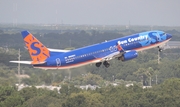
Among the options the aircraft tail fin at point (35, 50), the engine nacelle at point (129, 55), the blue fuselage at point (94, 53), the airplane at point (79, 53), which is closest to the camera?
the aircraft tail fin at point (35, 50)

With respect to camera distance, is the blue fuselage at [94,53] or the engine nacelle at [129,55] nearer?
the blue fuselage at [94,53]

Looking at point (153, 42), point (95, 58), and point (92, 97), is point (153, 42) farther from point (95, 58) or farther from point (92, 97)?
point (92, 97)

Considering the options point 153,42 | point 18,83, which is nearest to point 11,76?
point 18,83

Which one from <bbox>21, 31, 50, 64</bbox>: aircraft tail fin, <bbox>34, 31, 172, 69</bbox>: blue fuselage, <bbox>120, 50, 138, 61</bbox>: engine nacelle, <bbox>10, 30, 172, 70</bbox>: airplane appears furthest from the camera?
<bbox>120, 50, 138, 61</bbox>: engine nacelle

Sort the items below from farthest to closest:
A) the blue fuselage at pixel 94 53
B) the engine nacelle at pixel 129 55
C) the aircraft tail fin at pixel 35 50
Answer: the engine nacelle at pixel 129 55 < the blue fuselage at pixel 94 53 < the aircraft tail fin at pixel 35 50

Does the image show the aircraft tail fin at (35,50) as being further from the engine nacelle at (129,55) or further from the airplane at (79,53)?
the engine nacelle at (129,55)

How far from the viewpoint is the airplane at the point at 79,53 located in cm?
12025

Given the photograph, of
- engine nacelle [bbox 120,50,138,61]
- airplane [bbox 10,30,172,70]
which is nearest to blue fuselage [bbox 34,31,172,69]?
airplane [bbox 10,30,172,70]

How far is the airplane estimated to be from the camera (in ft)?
395

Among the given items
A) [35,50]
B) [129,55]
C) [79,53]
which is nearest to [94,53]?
[79,53]

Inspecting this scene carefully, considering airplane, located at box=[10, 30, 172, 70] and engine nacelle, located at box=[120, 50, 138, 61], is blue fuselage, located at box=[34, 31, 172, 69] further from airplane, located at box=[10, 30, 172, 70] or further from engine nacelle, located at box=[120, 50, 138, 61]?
engine nacelle, located at box=[120, 50, 138, 61]

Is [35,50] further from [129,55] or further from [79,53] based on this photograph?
[129,55]

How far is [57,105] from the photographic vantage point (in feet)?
620

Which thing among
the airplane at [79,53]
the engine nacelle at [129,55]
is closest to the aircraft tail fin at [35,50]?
the airplane at [79,53]
